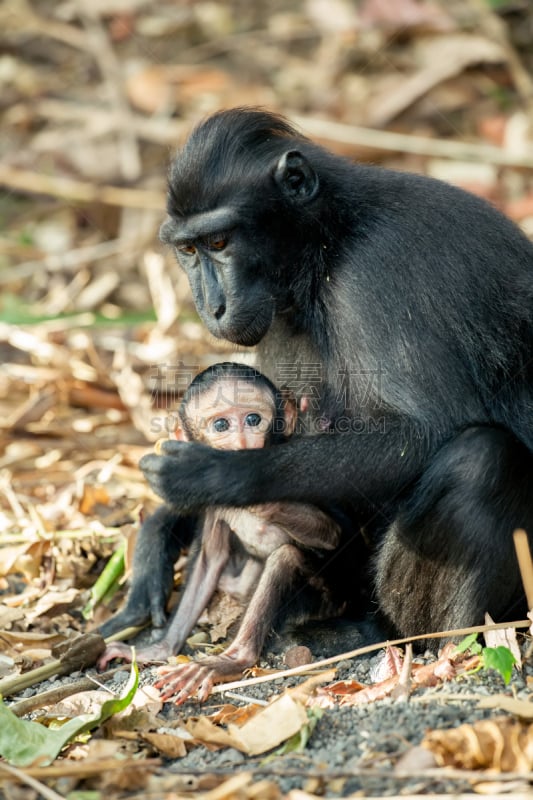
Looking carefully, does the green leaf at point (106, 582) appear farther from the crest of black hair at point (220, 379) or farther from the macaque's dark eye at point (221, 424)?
the macaque's dark eye at point (221, 424)

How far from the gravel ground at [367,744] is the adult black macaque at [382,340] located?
71 cm

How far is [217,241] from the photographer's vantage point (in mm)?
5324

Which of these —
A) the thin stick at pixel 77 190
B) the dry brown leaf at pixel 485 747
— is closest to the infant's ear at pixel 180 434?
the dry brown leaf at pixel 485 747

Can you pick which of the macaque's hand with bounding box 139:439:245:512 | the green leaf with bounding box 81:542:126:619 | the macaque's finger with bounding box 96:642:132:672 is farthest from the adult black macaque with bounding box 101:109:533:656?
the green leaf with bounding box 81:542:126:619

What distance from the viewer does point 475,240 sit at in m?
5.29

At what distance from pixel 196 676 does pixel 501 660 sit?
55.0 inches

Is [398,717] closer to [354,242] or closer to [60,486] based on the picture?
[354,242]

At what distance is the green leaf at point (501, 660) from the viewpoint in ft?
13.9

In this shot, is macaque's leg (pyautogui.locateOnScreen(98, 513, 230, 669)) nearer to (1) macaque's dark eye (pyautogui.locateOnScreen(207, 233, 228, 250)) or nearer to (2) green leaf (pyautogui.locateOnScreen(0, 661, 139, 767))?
(2) green leaf (pyautogui.locateOnScreen(0, 661, 139, 767))

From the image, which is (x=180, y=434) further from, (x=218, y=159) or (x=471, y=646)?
(x=471, y=646)

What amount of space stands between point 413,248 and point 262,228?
29.8 inches

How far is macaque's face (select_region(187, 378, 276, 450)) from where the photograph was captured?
17.9 feet

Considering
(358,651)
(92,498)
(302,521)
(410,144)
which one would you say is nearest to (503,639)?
(358,651)

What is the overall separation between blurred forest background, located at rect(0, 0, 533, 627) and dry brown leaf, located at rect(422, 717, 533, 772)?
17.3 feet
